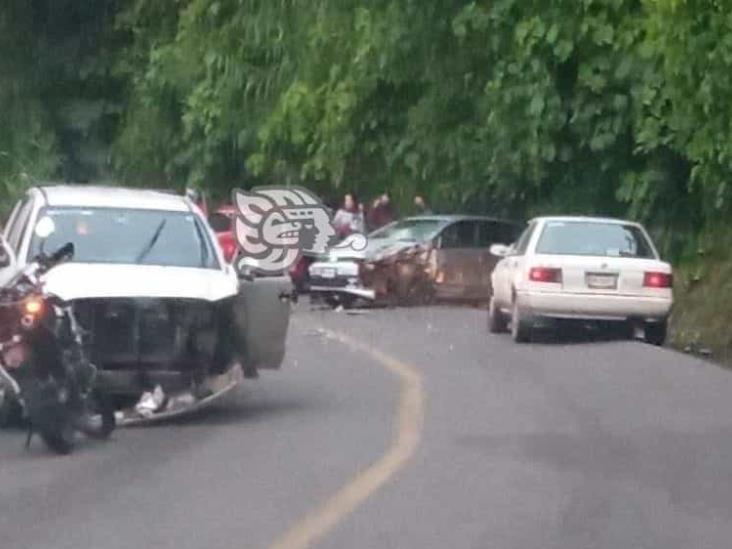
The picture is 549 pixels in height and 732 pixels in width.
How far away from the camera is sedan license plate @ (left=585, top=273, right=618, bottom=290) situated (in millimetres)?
25547

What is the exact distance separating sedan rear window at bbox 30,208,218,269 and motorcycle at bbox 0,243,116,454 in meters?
1.87

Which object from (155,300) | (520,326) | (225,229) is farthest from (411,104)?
(155,300)

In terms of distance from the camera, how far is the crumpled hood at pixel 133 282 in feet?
53.7

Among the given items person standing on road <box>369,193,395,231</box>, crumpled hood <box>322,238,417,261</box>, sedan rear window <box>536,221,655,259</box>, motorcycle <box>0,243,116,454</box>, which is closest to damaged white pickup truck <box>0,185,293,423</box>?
motorcycle <box>0,243,116,454</box>

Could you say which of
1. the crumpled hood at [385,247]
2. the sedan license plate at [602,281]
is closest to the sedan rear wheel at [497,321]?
→ the sedan license plate at [602,281]

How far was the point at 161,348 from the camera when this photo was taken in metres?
16.5

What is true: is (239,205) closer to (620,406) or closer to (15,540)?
(620,406)

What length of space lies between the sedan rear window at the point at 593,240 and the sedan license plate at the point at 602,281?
0.32 meters

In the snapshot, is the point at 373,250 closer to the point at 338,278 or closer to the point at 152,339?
the point at 338,278

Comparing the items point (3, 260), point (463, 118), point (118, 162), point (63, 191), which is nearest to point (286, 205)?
point (63, 191)

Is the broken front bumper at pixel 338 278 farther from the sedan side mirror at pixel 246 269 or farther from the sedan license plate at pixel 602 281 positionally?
the sedan side mirror at pixel 246 269

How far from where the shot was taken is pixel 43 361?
→ 600 inches

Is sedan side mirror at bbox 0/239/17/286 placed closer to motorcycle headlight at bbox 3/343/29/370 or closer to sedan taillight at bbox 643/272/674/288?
motorcycle headlight at bbox 3/343/29/370

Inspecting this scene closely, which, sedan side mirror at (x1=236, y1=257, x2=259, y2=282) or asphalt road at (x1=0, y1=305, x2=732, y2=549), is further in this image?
sedan side mirror at (x1=236, y1=257, x2=259, y2=282)
